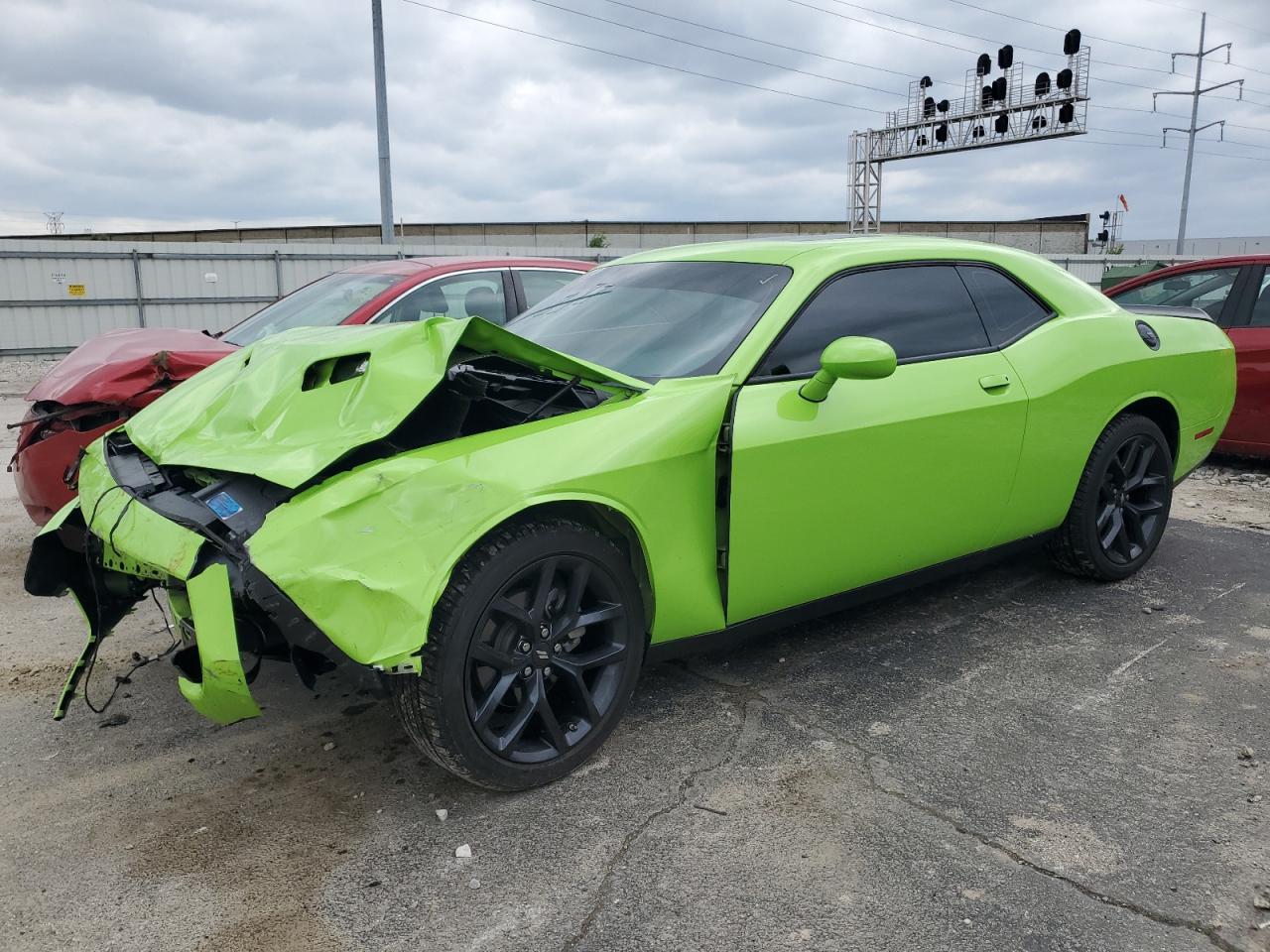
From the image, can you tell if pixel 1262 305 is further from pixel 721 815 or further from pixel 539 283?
pixel 721 815

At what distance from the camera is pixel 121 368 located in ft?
14.9

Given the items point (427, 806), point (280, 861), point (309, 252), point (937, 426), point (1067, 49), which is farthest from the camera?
point (1067, 49)

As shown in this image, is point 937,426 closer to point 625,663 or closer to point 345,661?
point 625,663

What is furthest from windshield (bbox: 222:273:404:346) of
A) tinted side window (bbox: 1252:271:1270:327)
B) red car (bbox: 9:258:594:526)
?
tinted side window (bbox: 1252:271:1270:327)

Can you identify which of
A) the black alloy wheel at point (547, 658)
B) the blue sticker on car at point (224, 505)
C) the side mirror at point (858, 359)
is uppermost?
the side mirror at point (858, 359)

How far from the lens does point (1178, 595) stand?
453 centimetres

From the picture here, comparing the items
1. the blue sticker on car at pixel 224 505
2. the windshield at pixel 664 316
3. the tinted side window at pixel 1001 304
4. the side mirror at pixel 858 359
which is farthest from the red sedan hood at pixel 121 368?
the tinted side window at pixel 1001 304

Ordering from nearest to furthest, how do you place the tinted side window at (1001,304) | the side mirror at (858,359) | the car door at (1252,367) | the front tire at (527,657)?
the front tire at (527,657)
the side mirror at (858,359)
the tinted side window at (1001,304)
the car door at (1252,367)

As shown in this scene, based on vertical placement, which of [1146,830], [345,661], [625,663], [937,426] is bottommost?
[1146,830]

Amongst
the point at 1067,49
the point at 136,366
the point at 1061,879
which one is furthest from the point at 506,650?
the point at 1067,49

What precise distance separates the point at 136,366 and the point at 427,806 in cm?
291

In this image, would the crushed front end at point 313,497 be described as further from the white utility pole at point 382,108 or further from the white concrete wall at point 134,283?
the white utility pole at point 382,108

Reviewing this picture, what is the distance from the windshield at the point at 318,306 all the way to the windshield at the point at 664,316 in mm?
2283

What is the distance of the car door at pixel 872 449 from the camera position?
3.08 meters
